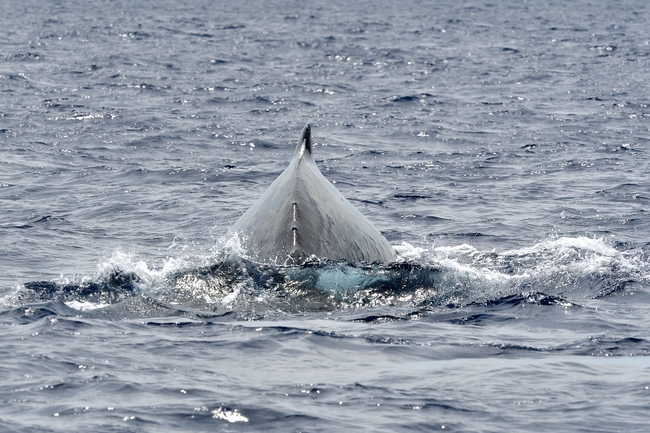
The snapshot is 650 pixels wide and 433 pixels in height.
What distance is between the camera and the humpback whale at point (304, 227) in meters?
9.75

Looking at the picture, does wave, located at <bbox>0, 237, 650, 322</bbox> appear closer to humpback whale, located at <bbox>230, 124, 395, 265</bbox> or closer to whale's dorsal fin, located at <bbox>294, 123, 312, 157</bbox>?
humpback whale, located at <bbox>230, 124, 395, 265</bbox>

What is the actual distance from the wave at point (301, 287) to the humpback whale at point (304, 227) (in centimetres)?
13

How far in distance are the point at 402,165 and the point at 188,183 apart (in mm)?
4404

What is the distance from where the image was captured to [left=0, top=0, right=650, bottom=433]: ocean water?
772 cm

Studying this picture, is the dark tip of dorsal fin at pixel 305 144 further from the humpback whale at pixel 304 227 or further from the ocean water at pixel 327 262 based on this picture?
the ocean water at pixel 327 262

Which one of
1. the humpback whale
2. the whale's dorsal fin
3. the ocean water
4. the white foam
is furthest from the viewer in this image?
the whale's dorsal fin

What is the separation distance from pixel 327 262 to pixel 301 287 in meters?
0.33

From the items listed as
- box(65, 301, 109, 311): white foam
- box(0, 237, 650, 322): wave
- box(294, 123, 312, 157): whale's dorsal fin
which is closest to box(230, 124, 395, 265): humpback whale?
box(0, 237, 650, 322): wave

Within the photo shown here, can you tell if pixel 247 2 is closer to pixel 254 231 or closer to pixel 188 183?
pixel 188 183

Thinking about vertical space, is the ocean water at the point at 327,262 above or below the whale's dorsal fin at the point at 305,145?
below

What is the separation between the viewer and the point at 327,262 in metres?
9.80

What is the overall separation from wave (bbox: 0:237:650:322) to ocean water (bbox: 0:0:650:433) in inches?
1.2

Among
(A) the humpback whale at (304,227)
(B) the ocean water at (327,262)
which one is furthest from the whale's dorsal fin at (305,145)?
(B) the ocean water at (327,262)

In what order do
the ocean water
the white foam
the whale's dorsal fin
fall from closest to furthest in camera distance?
the ocean water, the white foam, the whale's dorsal fin
